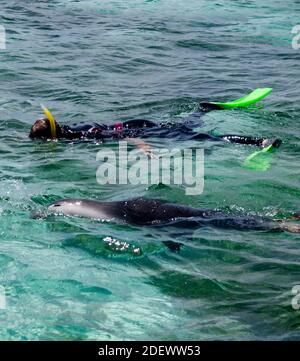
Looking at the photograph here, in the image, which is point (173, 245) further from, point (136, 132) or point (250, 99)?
point (250, 99)

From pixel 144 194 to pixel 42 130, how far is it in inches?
84.2

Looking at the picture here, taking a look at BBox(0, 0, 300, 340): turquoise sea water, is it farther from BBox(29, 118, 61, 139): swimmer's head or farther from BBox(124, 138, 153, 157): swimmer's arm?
BBox(124, 138, 153, 157): swimmer's arm

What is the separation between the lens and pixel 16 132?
29.5ft

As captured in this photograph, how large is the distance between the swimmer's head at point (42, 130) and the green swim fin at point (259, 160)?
2382 mm

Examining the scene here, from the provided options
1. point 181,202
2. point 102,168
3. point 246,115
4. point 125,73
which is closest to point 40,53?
point 125,73

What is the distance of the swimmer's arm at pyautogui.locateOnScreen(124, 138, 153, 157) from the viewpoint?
8.02 metres

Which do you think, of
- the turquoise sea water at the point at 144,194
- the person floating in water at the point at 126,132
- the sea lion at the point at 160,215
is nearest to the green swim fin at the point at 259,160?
the turquoise sea water at the point at 144,194

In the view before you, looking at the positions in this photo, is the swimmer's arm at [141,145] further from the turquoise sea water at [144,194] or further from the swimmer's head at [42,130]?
the swimmer's head at [42,130]

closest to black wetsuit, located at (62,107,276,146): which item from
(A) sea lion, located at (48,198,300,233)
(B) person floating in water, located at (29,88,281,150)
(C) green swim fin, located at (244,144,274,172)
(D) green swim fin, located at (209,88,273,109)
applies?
(B) person floating in water, located at (29,88,281,150)

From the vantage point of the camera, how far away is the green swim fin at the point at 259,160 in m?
7.46

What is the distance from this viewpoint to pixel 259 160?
7625 mm

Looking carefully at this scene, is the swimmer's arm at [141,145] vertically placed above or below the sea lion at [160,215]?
→ below

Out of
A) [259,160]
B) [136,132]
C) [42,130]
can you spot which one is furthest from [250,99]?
[42,130]
